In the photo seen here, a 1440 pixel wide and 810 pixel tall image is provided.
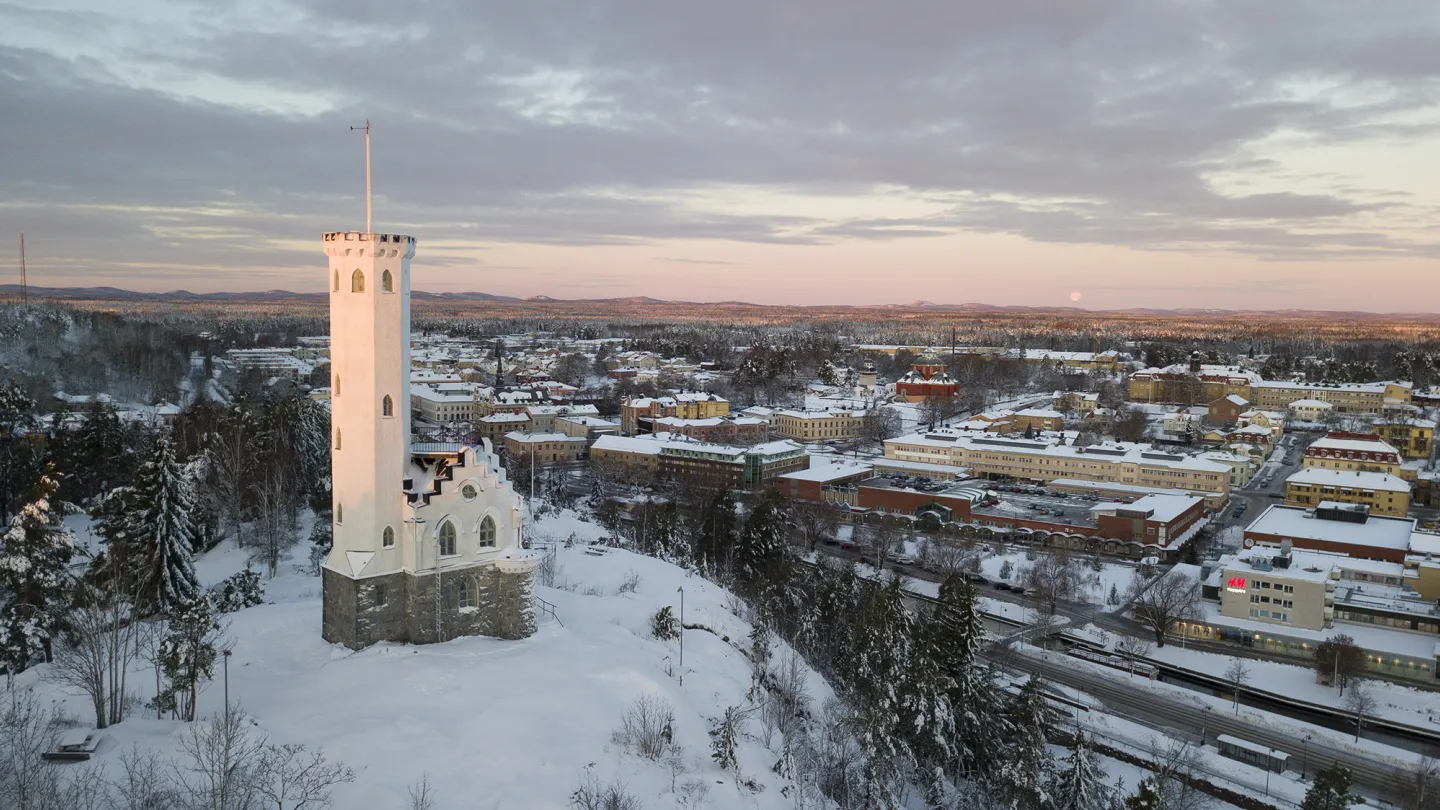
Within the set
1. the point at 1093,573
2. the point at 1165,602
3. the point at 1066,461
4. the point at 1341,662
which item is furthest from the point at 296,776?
the point at 1066,461

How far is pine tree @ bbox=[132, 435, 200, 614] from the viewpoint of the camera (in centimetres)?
2912

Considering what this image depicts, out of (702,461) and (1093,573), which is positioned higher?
(702,461)

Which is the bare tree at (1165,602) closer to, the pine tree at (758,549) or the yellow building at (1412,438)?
the pine tree at (758,549)

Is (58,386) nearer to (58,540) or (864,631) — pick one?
(58,540)

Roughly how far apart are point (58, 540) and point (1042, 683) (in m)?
32.1

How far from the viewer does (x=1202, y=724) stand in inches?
1314

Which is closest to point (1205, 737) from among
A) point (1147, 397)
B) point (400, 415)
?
point (400, 415)

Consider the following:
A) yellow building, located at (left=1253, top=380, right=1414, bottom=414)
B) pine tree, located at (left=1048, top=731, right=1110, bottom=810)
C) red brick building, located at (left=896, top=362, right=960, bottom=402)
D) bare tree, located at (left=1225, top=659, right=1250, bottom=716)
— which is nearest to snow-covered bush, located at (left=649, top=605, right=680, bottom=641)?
pine tree, located at (left=1048, top=731, right=1110, bottom=810)

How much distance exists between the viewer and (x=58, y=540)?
81.8 feet

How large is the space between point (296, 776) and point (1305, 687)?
36297 mm

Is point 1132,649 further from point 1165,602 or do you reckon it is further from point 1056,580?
point 1056,580

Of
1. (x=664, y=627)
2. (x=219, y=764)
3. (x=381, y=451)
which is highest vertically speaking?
(x=381, y=451)

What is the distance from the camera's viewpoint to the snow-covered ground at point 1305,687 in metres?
34.3

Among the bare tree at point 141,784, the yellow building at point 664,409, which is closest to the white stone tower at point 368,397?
the bare tree at point 141,784
